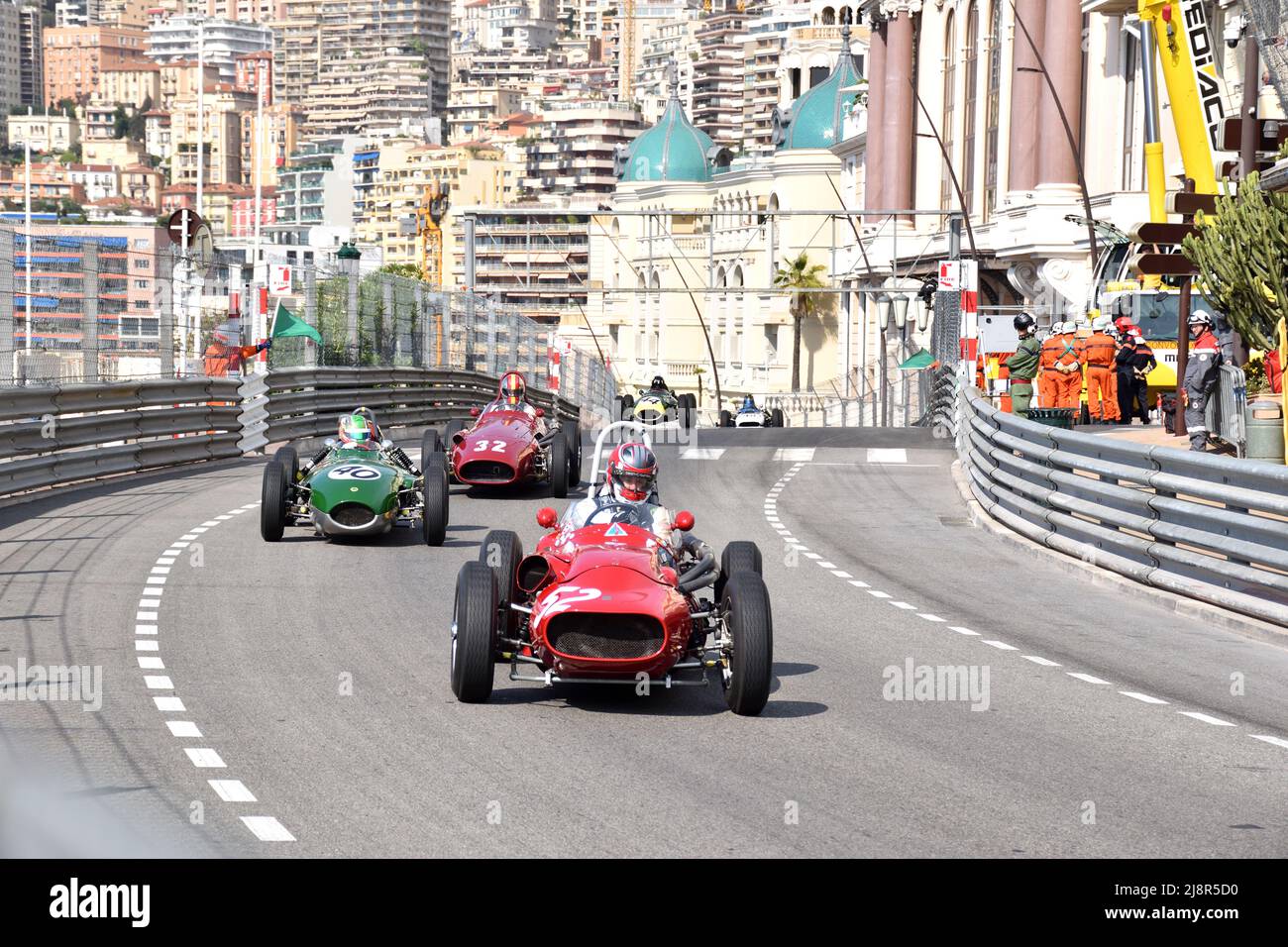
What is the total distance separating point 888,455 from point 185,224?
1091 centimetres

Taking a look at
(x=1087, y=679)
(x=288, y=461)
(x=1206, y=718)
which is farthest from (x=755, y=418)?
(x=1206, y=718)

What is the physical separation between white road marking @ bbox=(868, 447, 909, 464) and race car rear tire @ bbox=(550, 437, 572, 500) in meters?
9.62

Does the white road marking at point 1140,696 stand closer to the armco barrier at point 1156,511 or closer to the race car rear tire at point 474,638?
the armco barrier at point 1156,511

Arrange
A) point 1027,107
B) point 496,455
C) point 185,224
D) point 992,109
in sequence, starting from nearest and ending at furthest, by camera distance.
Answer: point 496,455 → point 185,224 → point 1027,107 → point 992,109

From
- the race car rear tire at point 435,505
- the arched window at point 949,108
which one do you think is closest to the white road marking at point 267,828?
the race car rear tire at point 435,505

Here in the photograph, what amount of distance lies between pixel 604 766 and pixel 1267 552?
6464 mm

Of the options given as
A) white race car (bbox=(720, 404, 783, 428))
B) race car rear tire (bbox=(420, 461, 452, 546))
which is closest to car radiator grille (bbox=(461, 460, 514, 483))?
race car rear tire (bbox=(420, 461, 452, 546))

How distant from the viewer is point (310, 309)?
106ft

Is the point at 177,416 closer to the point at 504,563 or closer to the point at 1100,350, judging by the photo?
the point at 1100,350

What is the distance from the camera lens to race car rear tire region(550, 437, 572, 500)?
22297 millimetres

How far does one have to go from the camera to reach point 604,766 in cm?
898

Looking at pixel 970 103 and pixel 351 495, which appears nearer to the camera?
pixel 351 495

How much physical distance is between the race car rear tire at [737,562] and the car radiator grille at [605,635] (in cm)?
140
